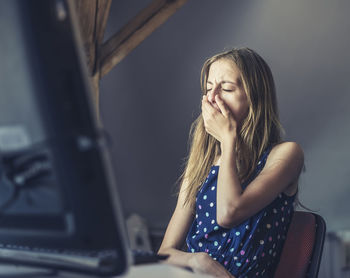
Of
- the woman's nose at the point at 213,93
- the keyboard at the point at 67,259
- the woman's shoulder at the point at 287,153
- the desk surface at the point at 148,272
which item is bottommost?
the woman's shoulder at the point at 287,153

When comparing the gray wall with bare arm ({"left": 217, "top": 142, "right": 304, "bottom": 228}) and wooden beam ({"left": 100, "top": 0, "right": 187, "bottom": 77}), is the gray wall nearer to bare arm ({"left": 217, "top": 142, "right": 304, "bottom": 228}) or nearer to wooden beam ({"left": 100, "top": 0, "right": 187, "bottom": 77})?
wooden beam ({"left": 100, "top": 0, "right": 187, "bottom": 77})

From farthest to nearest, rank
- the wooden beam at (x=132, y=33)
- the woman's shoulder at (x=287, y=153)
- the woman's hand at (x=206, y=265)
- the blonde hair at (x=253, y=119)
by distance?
the wooden beam at (x=132, y=33), the blonde hair at (x=253, y=119), the woman's shoulder at (x=287, y=153), the woman's hand at (x=206, y=265)

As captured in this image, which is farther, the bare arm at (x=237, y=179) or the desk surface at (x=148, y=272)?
the bare arm at (x=237, y=179)

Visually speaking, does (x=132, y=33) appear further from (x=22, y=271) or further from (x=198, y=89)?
(x=22, y=271)

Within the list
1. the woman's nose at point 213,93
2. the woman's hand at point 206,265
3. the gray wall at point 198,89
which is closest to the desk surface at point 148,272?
the woman's hand at point 206,265

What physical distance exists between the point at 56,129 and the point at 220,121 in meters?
0.97

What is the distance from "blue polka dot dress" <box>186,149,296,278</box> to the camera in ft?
4.17

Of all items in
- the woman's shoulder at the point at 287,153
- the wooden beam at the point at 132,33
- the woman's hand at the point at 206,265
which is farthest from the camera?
the wooden beam at the point at 132,33

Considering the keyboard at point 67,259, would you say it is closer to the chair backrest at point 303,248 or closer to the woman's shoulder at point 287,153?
the chair backrest at point 303,248

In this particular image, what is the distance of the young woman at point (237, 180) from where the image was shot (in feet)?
4.06

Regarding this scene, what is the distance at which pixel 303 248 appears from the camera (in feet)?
3.92

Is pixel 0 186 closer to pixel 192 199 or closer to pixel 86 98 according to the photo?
pixel 86 98

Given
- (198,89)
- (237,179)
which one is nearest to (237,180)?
(237,179)

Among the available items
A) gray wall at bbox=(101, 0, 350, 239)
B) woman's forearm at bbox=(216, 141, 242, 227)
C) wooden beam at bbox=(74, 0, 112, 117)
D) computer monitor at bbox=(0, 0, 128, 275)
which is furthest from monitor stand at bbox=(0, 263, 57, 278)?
gray wall at bbox=(101, 0, 350, 239)
